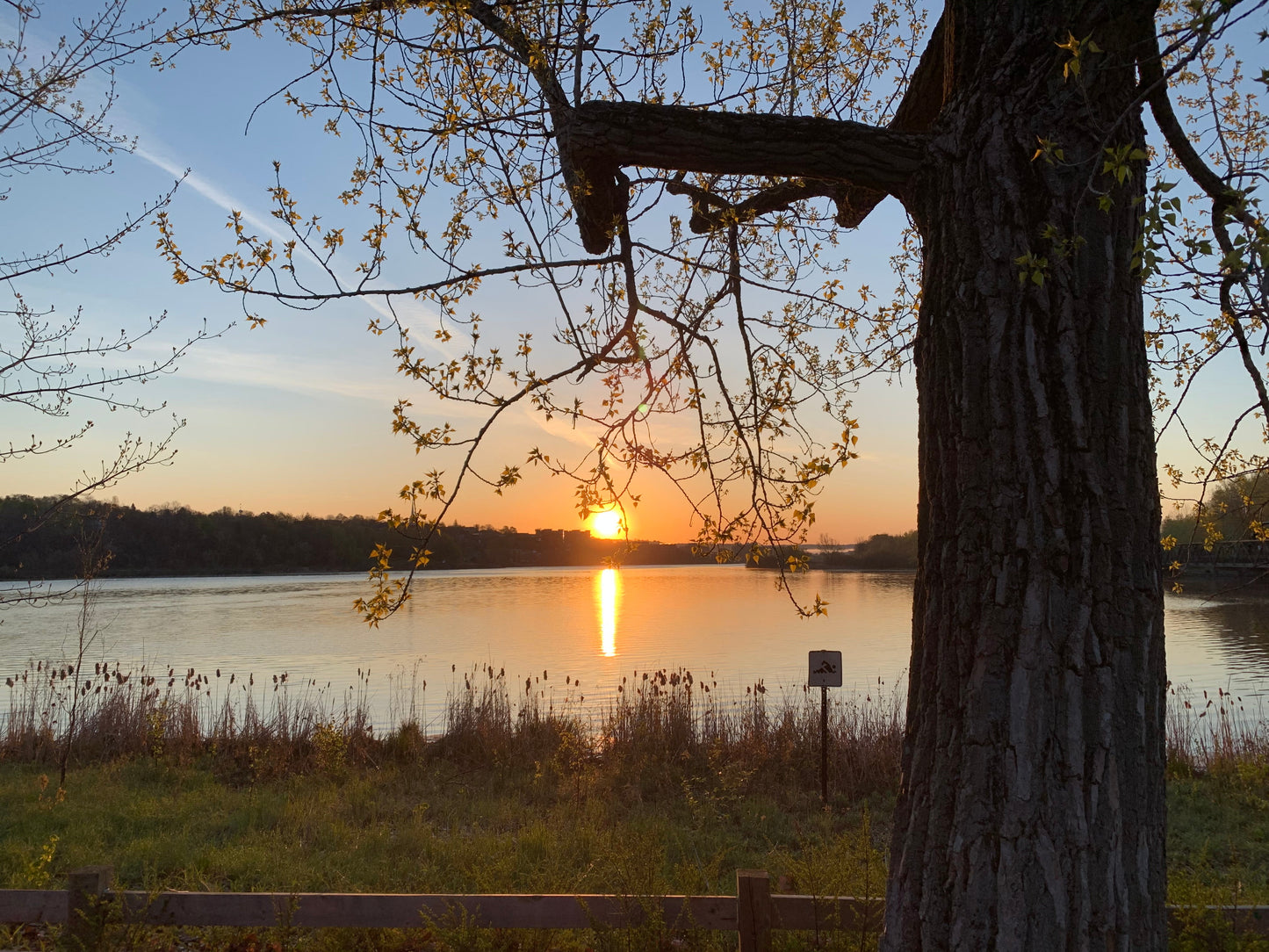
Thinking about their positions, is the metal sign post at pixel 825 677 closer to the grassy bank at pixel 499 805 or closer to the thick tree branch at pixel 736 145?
the grassy bank at pixel 499 805

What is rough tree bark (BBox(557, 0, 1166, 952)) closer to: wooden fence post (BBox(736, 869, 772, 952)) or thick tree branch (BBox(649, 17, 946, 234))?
thick tree branch (BBox(649, 17, 946, 234))

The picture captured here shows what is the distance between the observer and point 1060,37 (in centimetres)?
242

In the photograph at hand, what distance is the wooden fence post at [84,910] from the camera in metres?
3.30

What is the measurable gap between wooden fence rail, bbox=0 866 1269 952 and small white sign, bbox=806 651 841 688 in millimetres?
3588

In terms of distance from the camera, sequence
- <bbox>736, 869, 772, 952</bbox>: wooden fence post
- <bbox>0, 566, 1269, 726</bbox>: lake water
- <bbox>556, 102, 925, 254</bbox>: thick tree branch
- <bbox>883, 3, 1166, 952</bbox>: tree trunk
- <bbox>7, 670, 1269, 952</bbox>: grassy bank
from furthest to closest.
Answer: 1. <bbox>0, 566, 1269, 726</bbox>: lake water
2. <bbox>7, 670, 1269, 952</bbox>: grassy bank
3. <bbox>736, 869, 772, 952</bbox>: wooden fence post
4. <bbox>556, 102, 925, 254</bbox>: thick tree branch
5. <bbox>883, 3, 1166, 952</bbox>: tree trunk

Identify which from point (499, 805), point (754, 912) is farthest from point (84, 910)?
point (499, 805)

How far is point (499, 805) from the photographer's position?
22.2 feet

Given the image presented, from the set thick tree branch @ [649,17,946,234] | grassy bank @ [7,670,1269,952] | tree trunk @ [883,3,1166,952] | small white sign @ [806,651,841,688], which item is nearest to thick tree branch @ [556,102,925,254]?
thick tree branch @ [649,17,946,234]

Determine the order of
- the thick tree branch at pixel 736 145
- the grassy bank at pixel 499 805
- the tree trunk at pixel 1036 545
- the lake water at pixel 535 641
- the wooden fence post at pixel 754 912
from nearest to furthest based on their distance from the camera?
the tree trunk at pixel 1036 545, the thick tree branch at pixel 736 145, the wooden fence post at pixel 754 912, the grassy bank at pixel 499 805, the lake water at pixel 535 641

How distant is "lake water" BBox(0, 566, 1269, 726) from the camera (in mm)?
15070

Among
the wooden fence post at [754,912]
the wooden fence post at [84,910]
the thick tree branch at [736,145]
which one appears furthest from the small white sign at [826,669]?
the wooden fence post at [84,910]

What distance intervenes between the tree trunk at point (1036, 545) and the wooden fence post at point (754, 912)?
0.93 m

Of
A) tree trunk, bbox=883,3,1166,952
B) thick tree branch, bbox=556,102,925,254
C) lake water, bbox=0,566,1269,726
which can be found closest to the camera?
tree trunk, bbox=883,3,1166,952

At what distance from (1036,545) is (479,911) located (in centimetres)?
255
